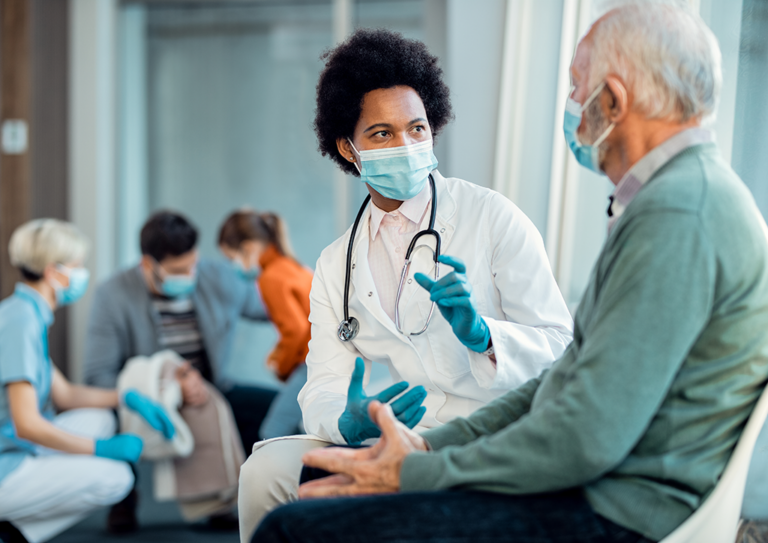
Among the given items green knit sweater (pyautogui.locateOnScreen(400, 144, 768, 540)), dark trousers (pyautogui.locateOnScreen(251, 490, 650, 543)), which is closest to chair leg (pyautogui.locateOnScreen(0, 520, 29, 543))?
dark trousers (pyautogui.locateOnScreen(251, 490, 650, 543))

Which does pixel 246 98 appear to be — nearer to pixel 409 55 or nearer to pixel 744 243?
pixel 409 55

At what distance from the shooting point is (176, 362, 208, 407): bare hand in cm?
249

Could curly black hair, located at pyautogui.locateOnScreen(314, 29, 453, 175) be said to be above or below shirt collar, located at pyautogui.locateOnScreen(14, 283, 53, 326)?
above

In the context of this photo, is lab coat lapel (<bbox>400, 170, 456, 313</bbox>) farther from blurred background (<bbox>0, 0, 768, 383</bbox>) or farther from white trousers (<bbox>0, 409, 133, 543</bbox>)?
blurred background (<bbox>0, 0, 768, 383</bbox>)

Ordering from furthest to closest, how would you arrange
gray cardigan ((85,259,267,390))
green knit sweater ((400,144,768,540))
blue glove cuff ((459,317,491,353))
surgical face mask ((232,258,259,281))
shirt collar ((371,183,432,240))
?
1. surgical face mask ((232,258,259,281))
2. gray cardigan ((85,259,267,390))
3. shirt collar ((371,183,432,240))
4. blue glove cuff ((459,317,491,353))
5. green knit sweater ((400,144,768,540))

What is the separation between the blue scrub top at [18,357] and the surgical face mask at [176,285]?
1.87 feet

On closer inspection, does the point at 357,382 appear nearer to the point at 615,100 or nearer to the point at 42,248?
the point at 615,100

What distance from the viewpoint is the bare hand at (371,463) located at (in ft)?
2.90

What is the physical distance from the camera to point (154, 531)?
243 centimetres

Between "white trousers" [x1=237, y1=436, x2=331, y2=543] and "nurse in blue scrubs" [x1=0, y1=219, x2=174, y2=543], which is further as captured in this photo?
"nurse in blue scrubs" [x1=0, y1=219, x2=174, y2=543]

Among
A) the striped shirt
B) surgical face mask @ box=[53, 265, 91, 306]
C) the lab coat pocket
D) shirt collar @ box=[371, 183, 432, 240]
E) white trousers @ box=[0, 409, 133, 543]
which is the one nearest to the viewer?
the lab coat pocket

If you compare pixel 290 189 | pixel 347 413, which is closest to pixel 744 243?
pixel 347 413

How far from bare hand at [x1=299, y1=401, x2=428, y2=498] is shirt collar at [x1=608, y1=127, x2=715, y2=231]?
1.35 ft

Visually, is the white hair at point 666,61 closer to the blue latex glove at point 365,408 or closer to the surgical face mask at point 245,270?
the blue latex glove at point 365,408
